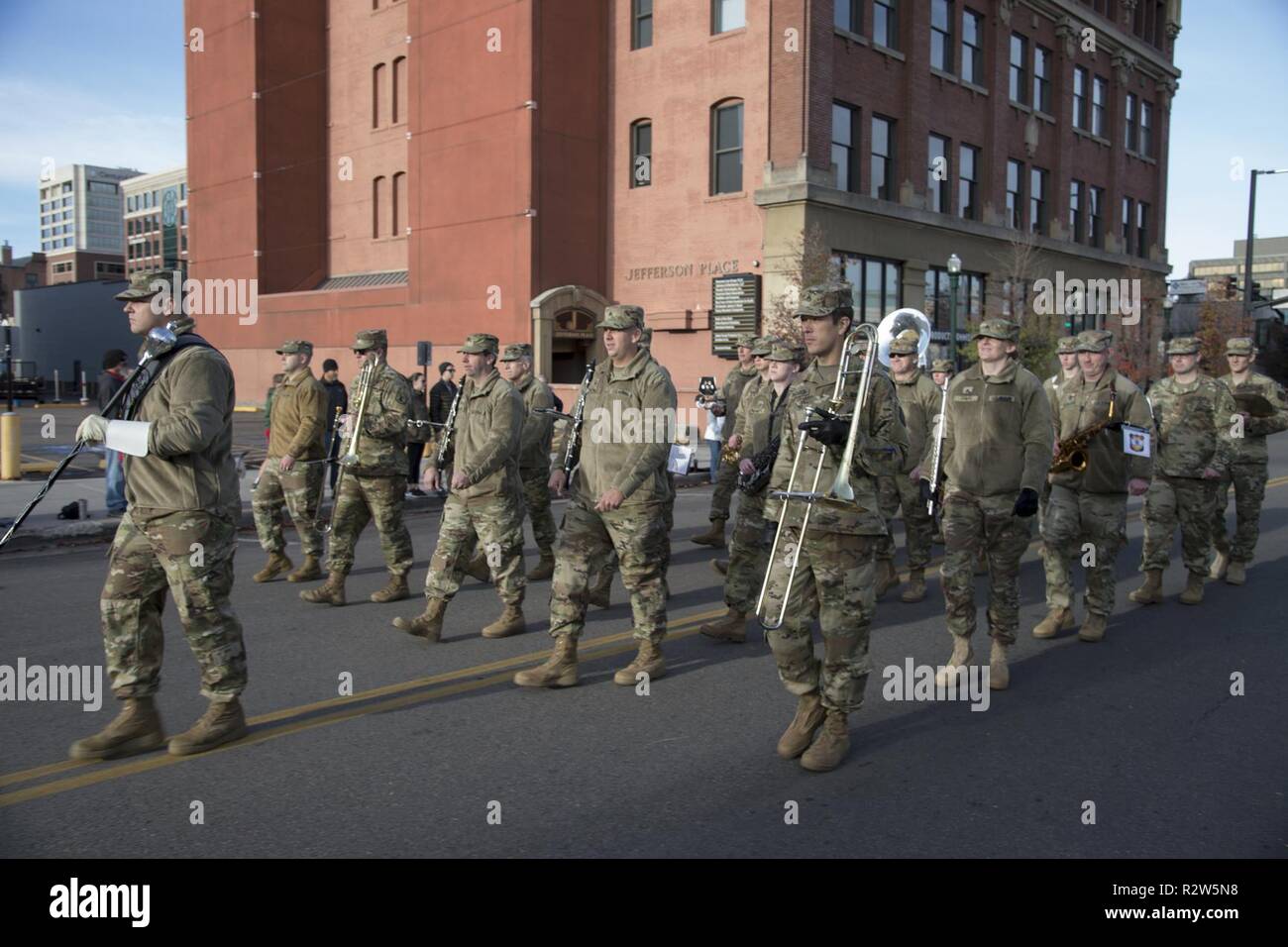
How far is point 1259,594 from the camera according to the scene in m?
9.23

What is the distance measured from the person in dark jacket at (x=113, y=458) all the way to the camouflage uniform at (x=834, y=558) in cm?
880

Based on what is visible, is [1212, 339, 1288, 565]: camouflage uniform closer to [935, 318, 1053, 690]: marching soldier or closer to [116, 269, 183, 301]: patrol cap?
[935, 318, 1053, 690]: marching soldier

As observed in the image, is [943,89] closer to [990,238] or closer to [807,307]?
[990,238]

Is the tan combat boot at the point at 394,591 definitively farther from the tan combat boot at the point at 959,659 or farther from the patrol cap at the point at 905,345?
the patrol cap at the point at 905,345

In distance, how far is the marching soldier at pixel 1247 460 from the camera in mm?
9641

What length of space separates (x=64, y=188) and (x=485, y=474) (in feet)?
444

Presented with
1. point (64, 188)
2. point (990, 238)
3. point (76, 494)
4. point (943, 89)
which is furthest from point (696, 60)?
point (64, 188)

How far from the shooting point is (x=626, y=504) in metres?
6.32

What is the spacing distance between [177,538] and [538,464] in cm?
506

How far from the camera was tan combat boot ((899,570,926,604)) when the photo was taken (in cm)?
888

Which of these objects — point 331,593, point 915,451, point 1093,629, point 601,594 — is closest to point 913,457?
point 915,451

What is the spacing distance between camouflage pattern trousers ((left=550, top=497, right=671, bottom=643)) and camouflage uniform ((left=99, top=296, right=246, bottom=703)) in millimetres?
1916

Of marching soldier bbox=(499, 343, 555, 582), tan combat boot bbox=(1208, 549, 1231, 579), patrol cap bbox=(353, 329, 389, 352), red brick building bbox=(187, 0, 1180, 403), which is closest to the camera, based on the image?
patrol cap bbox=(353, 329, 389, 352)

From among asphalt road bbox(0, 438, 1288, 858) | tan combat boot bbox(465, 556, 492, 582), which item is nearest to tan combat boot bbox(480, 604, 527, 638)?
asphalt road bbox(0, 438, 1288, 858)
